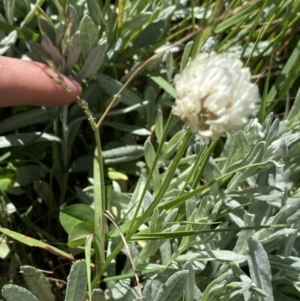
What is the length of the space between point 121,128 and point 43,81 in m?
0.26

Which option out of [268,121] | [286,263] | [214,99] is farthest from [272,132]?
[214,99]

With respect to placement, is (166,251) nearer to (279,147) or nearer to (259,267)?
(259,267)

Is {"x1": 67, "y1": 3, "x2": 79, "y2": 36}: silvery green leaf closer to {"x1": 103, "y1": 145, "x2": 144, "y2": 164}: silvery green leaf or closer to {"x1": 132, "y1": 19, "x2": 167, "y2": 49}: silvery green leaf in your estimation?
{"x1": 132, "y1": 19, "x2": 167, "y2": 49}: silvery green leaf

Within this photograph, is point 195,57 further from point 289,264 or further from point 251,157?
point 289,264

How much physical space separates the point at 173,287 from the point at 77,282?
0.52 ft

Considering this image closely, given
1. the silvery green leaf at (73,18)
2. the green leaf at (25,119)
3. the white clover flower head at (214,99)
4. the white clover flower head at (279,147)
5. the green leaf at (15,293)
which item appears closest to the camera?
the white clover flower head at (214,99)

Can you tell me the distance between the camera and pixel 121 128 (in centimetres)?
128

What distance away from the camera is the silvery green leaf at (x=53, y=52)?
112 cm

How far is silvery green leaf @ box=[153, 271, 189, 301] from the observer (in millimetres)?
873

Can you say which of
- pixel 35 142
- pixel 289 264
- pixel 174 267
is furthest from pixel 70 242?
pixel 289 264

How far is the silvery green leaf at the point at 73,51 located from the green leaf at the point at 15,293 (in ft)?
1.68

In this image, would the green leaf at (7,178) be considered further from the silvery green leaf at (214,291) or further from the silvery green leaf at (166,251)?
the silvery green leaf at (214,291)

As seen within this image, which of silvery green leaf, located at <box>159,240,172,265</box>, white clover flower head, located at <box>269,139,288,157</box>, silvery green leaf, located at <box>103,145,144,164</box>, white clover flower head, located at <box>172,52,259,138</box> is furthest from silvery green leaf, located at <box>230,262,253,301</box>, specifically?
white clover flower head, located at <box>172,52,259,138</box>

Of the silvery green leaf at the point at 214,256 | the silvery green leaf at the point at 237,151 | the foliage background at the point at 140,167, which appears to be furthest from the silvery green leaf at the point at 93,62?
the silvery green leaf at the point at 214,256
